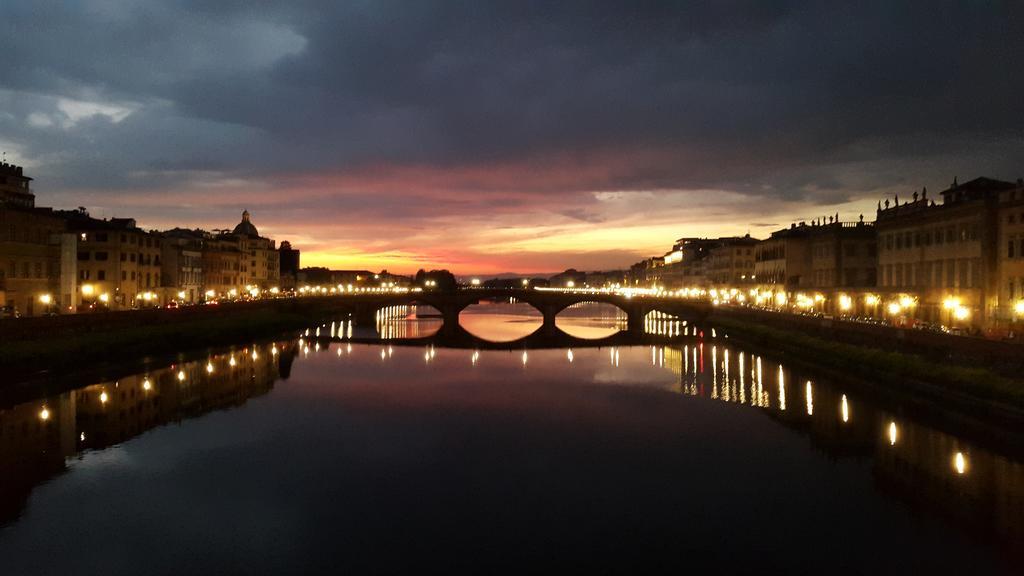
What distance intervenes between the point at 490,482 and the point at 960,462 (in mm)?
16792

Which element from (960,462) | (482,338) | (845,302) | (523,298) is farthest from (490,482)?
(523,298)

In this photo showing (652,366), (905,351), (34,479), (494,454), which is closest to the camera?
(34,479)

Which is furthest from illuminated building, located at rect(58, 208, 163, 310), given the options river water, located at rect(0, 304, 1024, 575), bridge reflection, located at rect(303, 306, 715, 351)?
river water, located at rect(0, 304, 1024, 575)

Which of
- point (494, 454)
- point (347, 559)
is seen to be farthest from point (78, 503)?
point (494, 454)

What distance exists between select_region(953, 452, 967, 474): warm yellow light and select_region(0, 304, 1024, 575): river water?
16 centimetres

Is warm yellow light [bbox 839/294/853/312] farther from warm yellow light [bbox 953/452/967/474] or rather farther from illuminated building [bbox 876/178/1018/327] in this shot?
warm yellow light [bbox 953/452/967/474]

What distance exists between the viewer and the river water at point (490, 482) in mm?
18422

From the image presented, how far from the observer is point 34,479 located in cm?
2373

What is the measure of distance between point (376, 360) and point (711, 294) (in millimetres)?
75919

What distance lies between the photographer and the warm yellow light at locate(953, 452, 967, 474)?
25.2m

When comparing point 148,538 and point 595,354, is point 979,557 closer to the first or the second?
point 148,538

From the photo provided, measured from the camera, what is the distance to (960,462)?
85.3 feet

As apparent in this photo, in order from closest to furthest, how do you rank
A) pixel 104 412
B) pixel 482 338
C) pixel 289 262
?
pixel 104 412 < pixel 482 338 < pixel 289 262

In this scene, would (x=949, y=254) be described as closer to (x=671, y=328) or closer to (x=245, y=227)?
(x=671, y=328)
